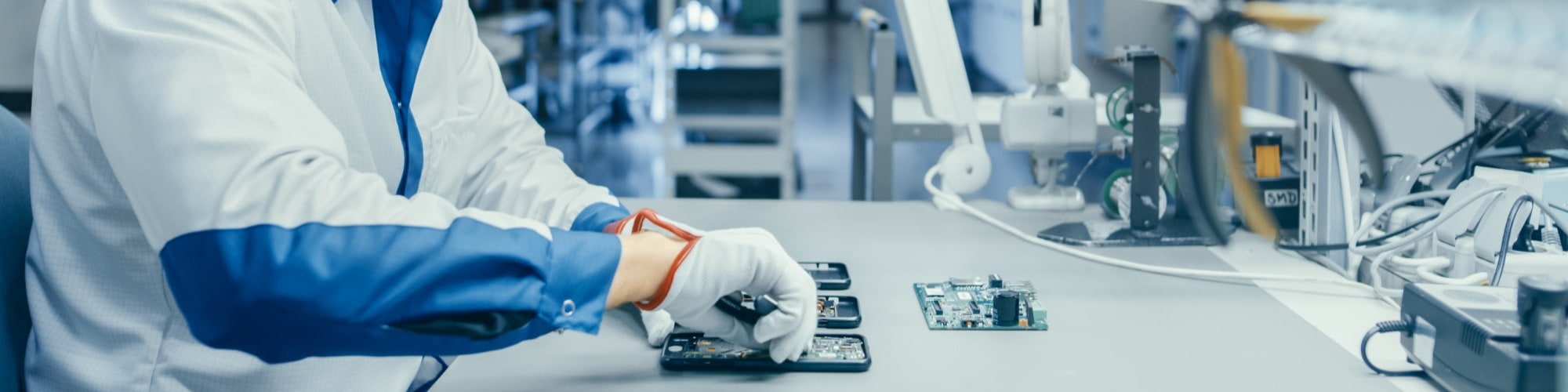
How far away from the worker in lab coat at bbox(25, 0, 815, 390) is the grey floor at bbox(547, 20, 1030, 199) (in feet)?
9.61

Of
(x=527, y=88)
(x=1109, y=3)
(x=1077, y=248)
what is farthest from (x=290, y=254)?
(x=527, y=88)

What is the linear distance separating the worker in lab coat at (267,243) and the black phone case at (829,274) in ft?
0.67

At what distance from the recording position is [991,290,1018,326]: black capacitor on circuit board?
3.64 feet

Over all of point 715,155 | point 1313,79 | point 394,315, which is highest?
point 1313,79

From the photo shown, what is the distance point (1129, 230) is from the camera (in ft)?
5.00

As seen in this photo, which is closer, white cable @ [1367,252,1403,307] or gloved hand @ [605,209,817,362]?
gloved hand @ [605,209,817,362]

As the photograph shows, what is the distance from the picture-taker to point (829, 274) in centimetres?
129

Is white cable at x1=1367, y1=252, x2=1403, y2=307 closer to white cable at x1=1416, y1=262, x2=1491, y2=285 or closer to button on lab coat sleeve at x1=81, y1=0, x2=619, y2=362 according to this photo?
white cable at x1=1416, y1=262, x2=1491, y2=285

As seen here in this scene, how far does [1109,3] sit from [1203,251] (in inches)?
119

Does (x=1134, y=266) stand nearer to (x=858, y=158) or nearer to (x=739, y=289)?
(x=739, y=289)

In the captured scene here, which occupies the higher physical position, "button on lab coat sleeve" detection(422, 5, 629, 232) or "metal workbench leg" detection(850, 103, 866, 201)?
"button on lab coat sleeve" detection(422, 5, 629, 232)

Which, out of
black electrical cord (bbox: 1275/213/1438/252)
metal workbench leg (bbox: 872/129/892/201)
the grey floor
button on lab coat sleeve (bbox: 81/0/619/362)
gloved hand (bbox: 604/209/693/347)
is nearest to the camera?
button on lab coat sleeve (bbox: 81/0/619/362)

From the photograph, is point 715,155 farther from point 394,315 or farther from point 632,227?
point 394,315

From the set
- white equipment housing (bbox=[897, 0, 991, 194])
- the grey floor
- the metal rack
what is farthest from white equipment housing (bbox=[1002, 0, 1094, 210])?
the grey floor
